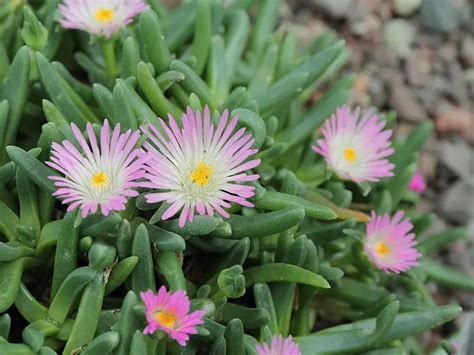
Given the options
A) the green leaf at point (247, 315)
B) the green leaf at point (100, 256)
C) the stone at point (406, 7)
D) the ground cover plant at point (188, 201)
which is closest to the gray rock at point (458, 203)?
the ground cover plant at point (188, 201)

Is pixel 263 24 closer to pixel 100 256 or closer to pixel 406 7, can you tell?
pixel 406 7

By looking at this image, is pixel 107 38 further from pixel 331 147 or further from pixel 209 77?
pixel 331 147

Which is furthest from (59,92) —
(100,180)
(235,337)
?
(235,337)

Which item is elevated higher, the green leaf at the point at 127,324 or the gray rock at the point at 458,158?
the gray rock at the point at 458,158

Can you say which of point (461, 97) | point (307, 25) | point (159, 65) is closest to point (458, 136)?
point (461, 97)

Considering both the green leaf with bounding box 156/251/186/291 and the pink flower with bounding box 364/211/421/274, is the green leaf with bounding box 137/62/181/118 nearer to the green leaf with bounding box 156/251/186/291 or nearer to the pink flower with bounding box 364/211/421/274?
the green leaf with bounding box 156/251/186/291

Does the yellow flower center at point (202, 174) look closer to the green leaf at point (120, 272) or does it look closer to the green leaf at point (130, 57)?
the green leaf at point (120, 272)
